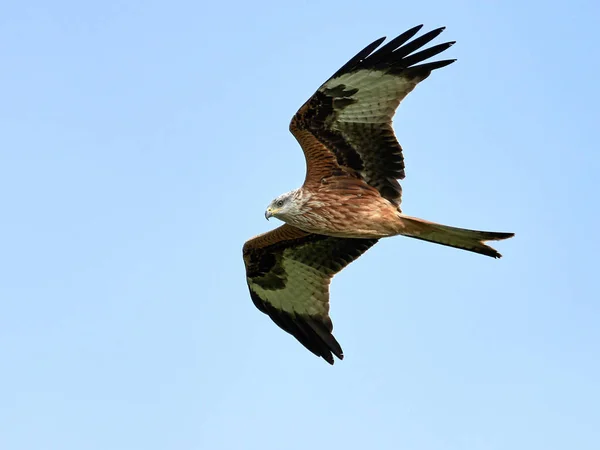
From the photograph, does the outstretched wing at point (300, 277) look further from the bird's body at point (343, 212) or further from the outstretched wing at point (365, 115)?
the outstretched wing at point (365, 115)

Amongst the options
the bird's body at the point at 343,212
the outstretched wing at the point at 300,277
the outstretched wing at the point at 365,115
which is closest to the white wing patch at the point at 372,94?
the outstretched wing at the point at 365,115

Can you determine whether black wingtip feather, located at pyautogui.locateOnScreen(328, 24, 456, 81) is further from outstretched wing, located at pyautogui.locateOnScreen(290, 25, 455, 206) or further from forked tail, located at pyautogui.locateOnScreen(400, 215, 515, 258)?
forked tail, located at pyautogui.locateOnScreen(400, 215, 515, 258)

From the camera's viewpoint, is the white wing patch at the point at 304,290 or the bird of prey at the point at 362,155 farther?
the white wing patch at the point at 304,290

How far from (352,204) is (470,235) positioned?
1385 millimetres

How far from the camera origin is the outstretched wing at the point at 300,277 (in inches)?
572

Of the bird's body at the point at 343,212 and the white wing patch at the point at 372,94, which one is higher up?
the white wing patch at the point at 372,94

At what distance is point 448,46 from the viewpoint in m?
12.4

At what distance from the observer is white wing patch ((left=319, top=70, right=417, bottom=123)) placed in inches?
501

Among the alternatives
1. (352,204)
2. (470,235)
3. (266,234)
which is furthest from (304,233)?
(470,235)

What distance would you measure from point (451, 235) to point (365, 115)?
1.65 metres

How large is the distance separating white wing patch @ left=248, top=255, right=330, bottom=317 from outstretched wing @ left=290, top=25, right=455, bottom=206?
1.91 m

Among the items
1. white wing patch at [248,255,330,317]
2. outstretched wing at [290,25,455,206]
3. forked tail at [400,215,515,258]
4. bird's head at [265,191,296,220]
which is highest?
outstretched wing at [290,25,455,206]

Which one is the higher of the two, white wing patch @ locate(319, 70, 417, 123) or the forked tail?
white wing patch @ locate(319, 70, 417, 123)

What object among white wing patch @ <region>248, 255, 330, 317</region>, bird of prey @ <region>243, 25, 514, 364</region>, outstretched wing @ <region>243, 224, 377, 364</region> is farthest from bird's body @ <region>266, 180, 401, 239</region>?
white wing patch @ <region>248, 255, 330, 317</region>
